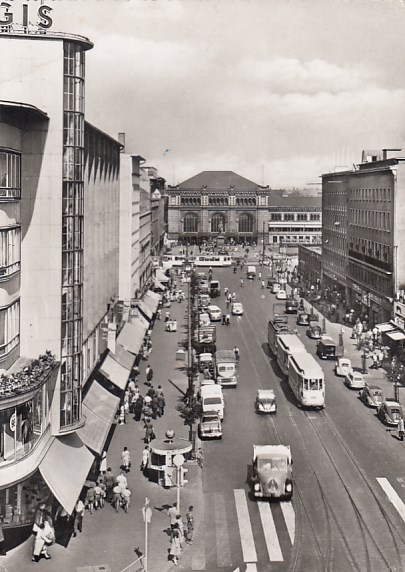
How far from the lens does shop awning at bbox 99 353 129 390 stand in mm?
48091

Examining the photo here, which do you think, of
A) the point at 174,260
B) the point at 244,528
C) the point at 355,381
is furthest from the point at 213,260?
the point at 244,528

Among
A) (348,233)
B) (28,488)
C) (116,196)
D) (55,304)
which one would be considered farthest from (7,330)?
(348,233)

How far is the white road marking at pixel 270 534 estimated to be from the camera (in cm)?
3041

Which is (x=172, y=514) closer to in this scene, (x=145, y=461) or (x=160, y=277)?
(x=145, y=461)

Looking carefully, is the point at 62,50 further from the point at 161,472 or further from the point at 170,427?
the point at 170,427

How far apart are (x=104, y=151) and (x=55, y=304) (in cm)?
1945

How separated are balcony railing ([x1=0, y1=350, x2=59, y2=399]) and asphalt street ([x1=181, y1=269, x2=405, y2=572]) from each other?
337 inches

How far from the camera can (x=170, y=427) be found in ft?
156

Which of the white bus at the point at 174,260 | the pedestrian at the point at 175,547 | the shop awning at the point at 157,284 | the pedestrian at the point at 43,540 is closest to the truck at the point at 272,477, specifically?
the pedestrian at the point at 175,547

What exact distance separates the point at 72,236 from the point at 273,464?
13.5 metres

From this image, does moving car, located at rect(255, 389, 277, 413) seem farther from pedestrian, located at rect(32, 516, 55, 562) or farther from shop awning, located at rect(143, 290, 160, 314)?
shop awning, located at rect(143, 290, 160, 314)

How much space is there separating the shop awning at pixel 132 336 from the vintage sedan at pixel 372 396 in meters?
17.0

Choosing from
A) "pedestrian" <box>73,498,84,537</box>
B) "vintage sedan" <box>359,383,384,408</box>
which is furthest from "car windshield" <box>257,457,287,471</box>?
"vintage sedan" <box>359,383,384,408</box>

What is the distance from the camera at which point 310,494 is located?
122 feet
